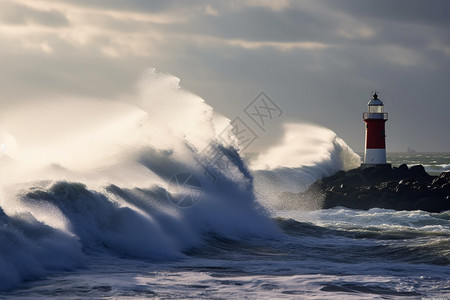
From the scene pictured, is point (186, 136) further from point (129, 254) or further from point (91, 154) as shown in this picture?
point (129, 254)

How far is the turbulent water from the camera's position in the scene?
866 cm

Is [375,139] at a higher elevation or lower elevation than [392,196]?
higher

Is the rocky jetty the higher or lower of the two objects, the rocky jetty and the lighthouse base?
the lower

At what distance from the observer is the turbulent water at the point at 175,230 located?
341 inches

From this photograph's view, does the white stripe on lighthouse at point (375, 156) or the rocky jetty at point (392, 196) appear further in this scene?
the white stripe on lighthouse at point (375, 156)

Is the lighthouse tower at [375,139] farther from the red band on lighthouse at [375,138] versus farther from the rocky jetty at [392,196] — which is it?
the rocky jetty at [392,196]

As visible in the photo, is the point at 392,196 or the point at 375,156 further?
the point at 375,156

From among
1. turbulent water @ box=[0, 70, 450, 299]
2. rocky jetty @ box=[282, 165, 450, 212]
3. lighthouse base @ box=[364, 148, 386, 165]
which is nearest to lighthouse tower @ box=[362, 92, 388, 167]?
→ lighthouse base @ box=[364, 148, 386, 165]

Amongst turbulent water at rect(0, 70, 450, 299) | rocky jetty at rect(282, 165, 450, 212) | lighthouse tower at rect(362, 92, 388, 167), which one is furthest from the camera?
lighthouse tower at rect(362, 92, 388, 167)

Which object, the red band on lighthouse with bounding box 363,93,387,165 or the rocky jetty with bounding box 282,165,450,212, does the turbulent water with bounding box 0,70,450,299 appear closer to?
the rocky jetty with bounding box 282,165,450,212

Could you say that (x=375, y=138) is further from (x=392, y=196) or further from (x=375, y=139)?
(x=392, y=196)

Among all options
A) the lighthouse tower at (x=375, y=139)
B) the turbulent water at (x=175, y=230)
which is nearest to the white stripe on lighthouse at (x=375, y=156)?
the lighthouse tower at (x=375, y=139)

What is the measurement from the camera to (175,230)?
1232 centimetres

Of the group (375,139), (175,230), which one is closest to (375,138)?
(375,139)
